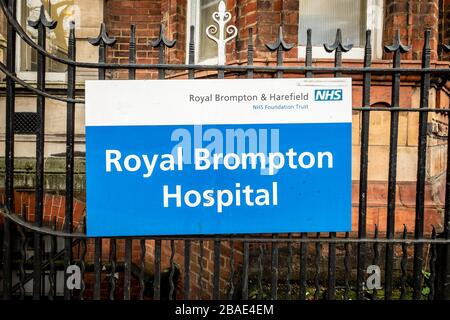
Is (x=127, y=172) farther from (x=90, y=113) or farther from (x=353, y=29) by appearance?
(x=353, y=29)

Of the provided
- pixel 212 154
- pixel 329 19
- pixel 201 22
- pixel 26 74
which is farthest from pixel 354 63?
pixel 26 74

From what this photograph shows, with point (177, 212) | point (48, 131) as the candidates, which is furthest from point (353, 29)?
point (48, 131)

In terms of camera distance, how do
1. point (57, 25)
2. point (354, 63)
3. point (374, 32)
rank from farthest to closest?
point (57, 25) < point (374, 32) < point (354, 63)

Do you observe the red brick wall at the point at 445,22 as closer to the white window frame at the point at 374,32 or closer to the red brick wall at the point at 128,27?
the white window frame at the point at 374,32

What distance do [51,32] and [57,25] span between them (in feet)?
0.38

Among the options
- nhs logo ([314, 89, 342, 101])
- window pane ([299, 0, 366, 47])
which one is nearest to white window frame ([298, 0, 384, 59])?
window pane ([299, 0, 366, 47])

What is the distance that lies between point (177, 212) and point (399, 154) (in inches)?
89.2

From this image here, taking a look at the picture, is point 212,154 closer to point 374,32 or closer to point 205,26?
point 374,32

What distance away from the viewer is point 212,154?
7.57 feet

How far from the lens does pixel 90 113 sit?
2275 mm

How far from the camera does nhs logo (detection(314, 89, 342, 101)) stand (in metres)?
2.31

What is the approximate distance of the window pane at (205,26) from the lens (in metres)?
4.23

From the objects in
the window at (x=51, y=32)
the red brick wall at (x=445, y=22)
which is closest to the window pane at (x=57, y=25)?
the window at (x=51, y=32)

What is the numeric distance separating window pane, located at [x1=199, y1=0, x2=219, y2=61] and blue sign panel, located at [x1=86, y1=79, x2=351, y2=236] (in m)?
2.12
